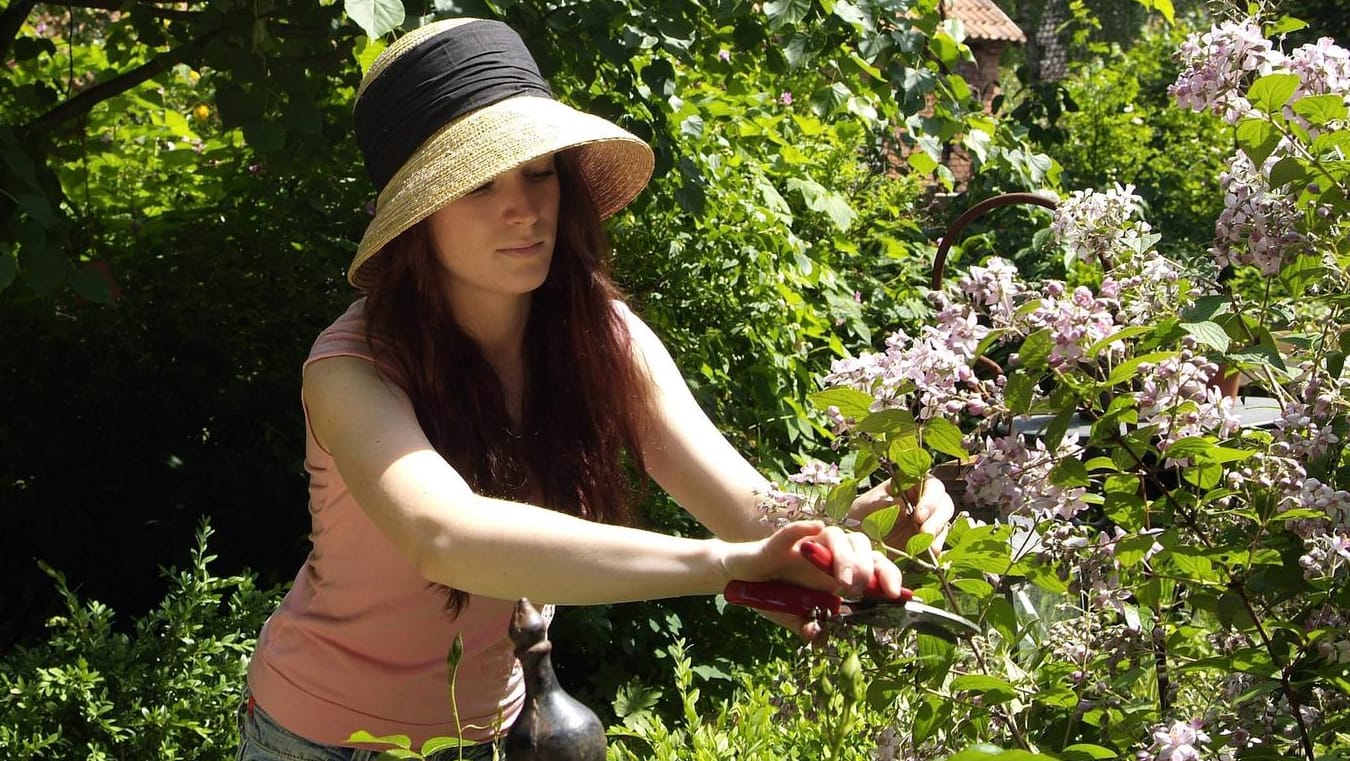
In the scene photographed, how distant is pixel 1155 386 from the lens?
147 cm

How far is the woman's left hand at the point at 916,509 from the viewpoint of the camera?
1.52 metres

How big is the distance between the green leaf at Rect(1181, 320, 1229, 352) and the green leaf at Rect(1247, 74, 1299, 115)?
254mm

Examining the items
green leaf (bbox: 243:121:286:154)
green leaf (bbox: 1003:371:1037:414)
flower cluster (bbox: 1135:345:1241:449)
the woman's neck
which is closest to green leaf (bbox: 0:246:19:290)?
green leaf (bbox: 243:121:286:154)

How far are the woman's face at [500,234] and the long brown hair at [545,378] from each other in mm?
65

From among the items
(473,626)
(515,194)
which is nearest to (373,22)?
(515,194)

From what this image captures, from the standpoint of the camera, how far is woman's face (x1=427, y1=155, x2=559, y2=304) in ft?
5.77

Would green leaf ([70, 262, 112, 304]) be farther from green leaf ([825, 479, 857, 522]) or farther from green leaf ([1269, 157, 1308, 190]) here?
green leaf ([1269, 157, 1308, 190])

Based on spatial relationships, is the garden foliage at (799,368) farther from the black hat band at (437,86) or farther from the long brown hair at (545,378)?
the black hat band at (437,86)

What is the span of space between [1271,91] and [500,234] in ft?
2.96

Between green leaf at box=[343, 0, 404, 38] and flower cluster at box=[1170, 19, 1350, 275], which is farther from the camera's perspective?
green leaf at box=[343, 0, 404, 38]

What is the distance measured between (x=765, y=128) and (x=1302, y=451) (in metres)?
3.03

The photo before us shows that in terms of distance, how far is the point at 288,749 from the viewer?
1.86 metres

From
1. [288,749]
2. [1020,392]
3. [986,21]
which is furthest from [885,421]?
[986,21]

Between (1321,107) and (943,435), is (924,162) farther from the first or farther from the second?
(943,435)
